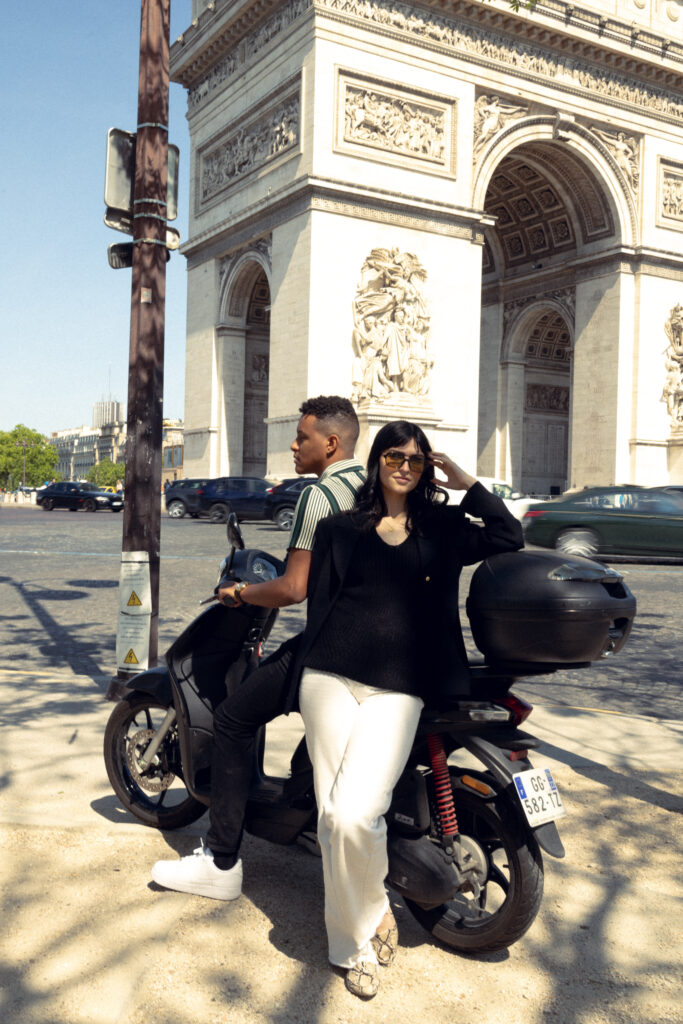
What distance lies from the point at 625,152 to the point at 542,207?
122 inches

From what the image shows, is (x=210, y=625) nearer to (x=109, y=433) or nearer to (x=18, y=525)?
(x=18, y=525)

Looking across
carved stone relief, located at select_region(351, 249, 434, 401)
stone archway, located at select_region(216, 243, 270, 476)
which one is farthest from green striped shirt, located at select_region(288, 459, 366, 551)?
stone archway, located at select_region(216, 243, 270, 476)

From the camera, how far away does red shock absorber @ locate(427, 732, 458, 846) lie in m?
2.79

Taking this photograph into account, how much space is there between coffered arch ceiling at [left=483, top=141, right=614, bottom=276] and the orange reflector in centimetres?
2732

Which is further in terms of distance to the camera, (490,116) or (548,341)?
(548,341)

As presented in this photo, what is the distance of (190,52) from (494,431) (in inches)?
590

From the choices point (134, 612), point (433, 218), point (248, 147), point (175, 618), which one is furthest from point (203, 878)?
point (248, 147)

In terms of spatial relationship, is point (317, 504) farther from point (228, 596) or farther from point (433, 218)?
point (433, 218)

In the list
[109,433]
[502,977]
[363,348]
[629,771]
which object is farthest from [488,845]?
[109,433]

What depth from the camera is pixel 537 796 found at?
105 inches

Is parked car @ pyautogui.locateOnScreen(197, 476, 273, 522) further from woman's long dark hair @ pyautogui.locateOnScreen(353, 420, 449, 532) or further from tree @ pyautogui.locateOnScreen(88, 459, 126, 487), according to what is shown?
tree @ pyautogui.locateOnScreen(88, 459, 126, 487)

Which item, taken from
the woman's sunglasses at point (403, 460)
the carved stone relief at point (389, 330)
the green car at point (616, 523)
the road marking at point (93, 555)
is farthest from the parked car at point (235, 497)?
the woman's sunglasses at point (403, 460)

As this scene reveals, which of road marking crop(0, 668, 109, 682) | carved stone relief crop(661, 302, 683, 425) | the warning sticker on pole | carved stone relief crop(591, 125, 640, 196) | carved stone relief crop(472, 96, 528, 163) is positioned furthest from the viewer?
carved stone relief crop(661, 302, 683, 425)

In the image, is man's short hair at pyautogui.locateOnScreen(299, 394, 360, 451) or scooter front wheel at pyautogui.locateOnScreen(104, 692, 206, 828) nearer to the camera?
man's short hair at pyautogui.locateOnScreen(299, 394, 360, 451)
